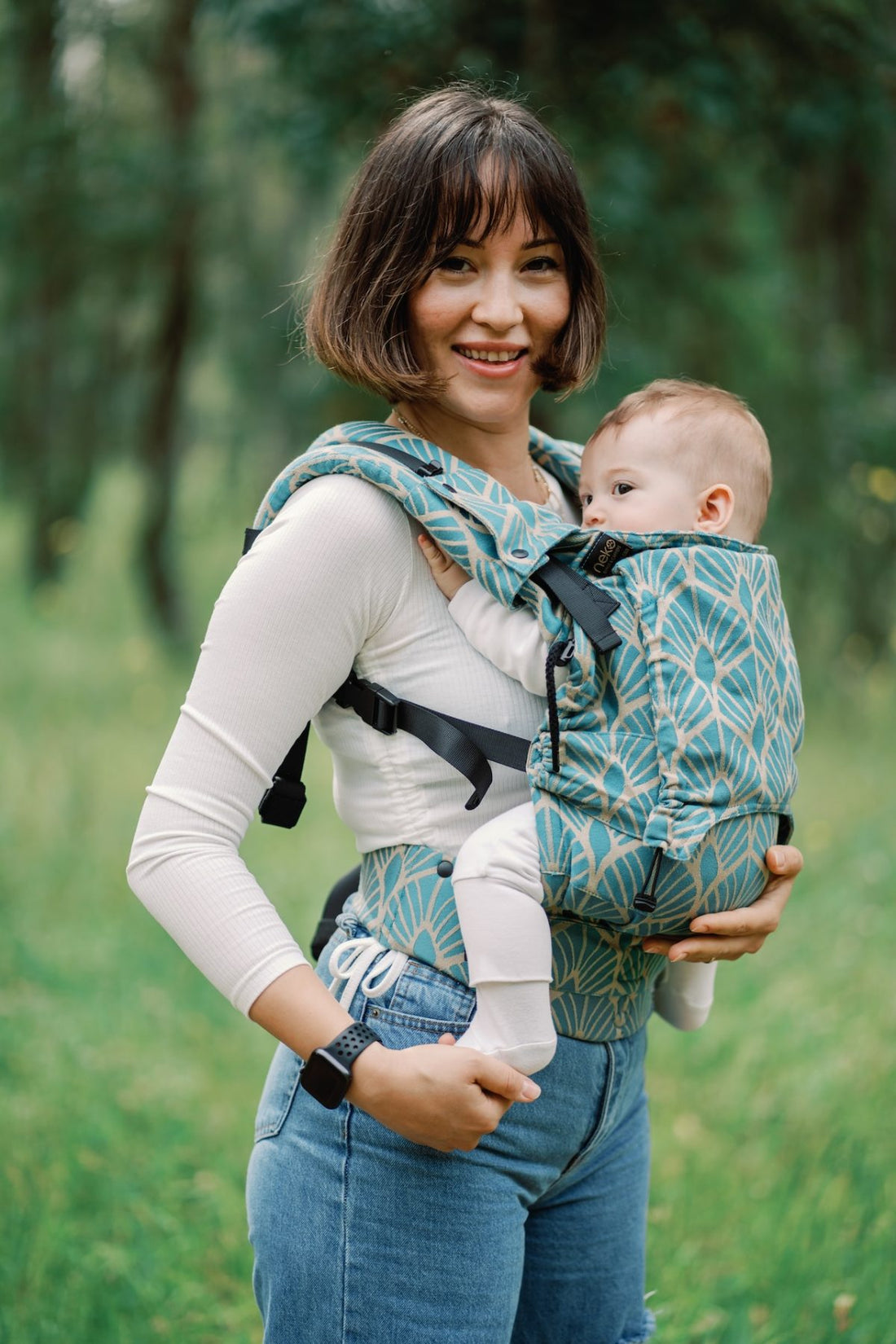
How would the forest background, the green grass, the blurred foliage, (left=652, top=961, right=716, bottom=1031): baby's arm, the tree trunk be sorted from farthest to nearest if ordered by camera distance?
the tree trunk, the blurred foliage, the forest background, the green grass, (left=652, top=961, right=716, bottom=1031): baby's arm

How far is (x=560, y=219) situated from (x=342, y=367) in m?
0.33

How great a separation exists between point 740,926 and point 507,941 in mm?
282

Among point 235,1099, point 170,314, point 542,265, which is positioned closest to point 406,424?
point 542,265

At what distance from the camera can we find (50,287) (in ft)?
27.9

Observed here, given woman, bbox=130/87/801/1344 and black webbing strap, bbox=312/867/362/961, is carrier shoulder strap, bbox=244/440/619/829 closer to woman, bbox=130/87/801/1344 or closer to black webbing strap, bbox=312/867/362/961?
woman, bbox=130/87/801/1344

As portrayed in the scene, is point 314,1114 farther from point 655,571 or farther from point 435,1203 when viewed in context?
point 655,571

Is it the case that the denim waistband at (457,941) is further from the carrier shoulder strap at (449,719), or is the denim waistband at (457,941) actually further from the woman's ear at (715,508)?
the woman's ear at (715,508)

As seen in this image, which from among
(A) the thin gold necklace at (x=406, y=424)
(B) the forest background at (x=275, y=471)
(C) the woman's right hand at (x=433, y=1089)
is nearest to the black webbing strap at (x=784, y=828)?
(C) the woman's right hand at (x=433, y=1089)

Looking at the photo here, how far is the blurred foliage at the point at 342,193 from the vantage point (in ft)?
15.9

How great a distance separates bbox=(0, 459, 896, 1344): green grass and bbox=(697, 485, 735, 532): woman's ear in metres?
1.78

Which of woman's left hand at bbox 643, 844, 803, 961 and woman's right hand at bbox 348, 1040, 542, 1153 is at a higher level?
woman's left hand at bbox 643, 844, 803, 961

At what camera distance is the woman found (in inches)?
53.9

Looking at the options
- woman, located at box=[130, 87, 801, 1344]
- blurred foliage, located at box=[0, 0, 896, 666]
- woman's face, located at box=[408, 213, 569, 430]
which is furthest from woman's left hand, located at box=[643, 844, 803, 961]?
blurred foliage, located at box=[0, 0, 896, 666]

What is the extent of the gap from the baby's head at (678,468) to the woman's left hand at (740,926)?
1.51 ft
